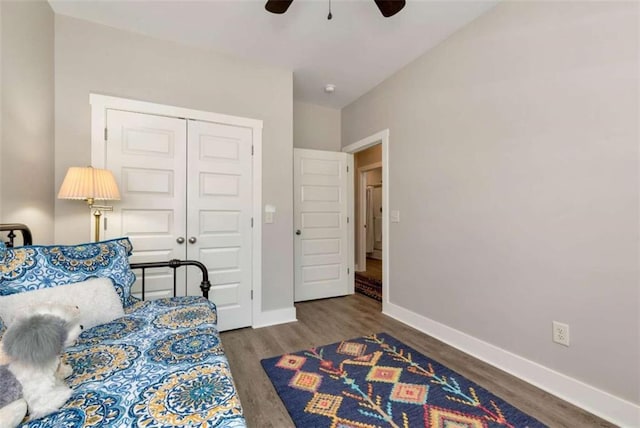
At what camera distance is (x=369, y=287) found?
172 inches

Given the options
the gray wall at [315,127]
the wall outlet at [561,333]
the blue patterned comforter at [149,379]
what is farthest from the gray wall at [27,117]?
the wall outlet at [561,333]

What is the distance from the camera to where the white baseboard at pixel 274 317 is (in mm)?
2908

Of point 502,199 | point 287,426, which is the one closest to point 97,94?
point 287,426

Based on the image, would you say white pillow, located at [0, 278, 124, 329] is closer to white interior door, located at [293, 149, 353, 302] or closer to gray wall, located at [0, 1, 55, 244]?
gray wall, located at [0, 1, 55, 244]

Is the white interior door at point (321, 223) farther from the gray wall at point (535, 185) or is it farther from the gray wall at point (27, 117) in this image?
the gray wall at point (27, 117)

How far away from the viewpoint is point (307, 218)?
148 inches

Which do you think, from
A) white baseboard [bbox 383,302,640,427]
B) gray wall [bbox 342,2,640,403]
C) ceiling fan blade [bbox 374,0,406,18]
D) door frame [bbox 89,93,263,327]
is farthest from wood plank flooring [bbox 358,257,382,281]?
ceiling fan blade [bbox 374,0,406,18]

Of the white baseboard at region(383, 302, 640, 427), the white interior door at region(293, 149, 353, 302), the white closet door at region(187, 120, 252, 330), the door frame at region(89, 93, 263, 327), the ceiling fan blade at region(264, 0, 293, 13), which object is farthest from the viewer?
the white interior door at region(293, 149, 353, 302)

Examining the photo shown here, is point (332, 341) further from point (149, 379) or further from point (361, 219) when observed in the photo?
point (361, 219)

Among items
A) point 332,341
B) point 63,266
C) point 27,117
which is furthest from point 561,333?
point 27,117

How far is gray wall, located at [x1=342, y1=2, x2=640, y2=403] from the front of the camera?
1.55 meters

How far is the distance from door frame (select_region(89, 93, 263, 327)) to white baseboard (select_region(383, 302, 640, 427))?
1.73 meters

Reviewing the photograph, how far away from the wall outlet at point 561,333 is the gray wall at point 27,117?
3413 mm

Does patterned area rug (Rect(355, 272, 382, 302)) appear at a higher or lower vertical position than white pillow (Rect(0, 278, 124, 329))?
lower
